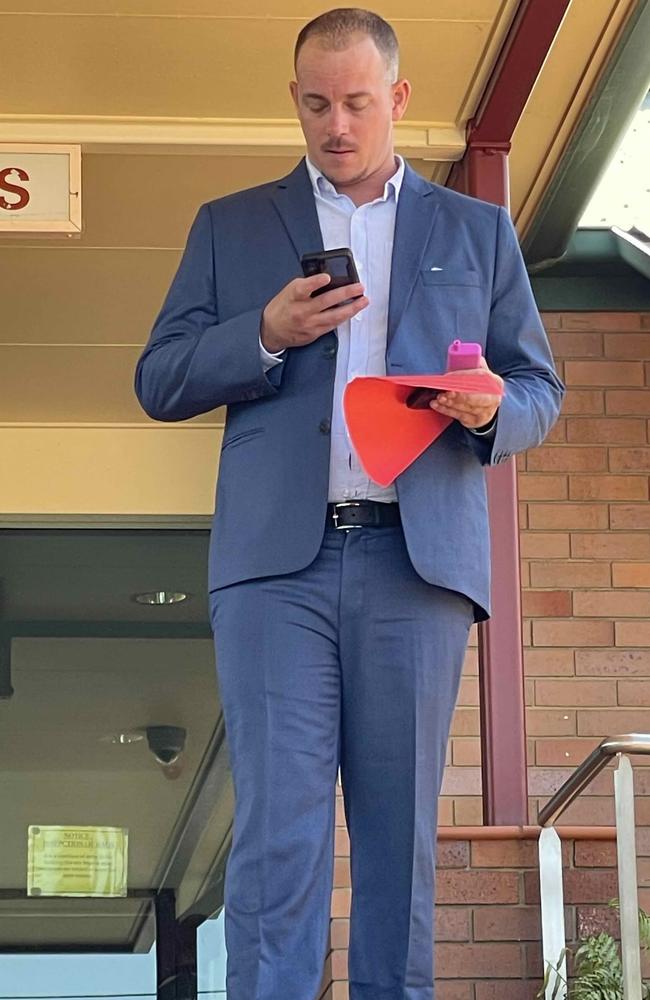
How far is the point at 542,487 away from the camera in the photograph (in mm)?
5992

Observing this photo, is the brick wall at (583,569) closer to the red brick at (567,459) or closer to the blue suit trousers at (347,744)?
the red brick at (567,459)

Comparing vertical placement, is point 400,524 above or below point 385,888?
above

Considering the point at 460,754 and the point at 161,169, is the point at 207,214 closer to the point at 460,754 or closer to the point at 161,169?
the point at 161,169

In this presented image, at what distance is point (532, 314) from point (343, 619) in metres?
0.61

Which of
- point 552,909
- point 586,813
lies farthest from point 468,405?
point 586,813

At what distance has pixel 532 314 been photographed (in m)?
2.62

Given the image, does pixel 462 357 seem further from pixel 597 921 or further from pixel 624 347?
pixel 624 347

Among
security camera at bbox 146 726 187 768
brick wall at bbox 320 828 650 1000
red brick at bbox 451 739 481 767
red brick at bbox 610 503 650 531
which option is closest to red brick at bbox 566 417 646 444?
red brick at bbox 610 503 650 531

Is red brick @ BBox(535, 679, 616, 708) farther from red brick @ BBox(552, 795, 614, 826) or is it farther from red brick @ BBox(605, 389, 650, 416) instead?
red brick @ BBox(552, 795, 614, 826)

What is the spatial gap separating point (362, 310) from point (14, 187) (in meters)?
2.70

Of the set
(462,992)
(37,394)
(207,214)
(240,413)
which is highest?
(37,394)

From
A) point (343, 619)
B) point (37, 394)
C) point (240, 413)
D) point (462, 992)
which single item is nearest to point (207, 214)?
point (240, 413)

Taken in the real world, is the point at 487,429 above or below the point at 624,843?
above

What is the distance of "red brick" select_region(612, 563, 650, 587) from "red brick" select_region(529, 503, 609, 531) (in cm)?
16
